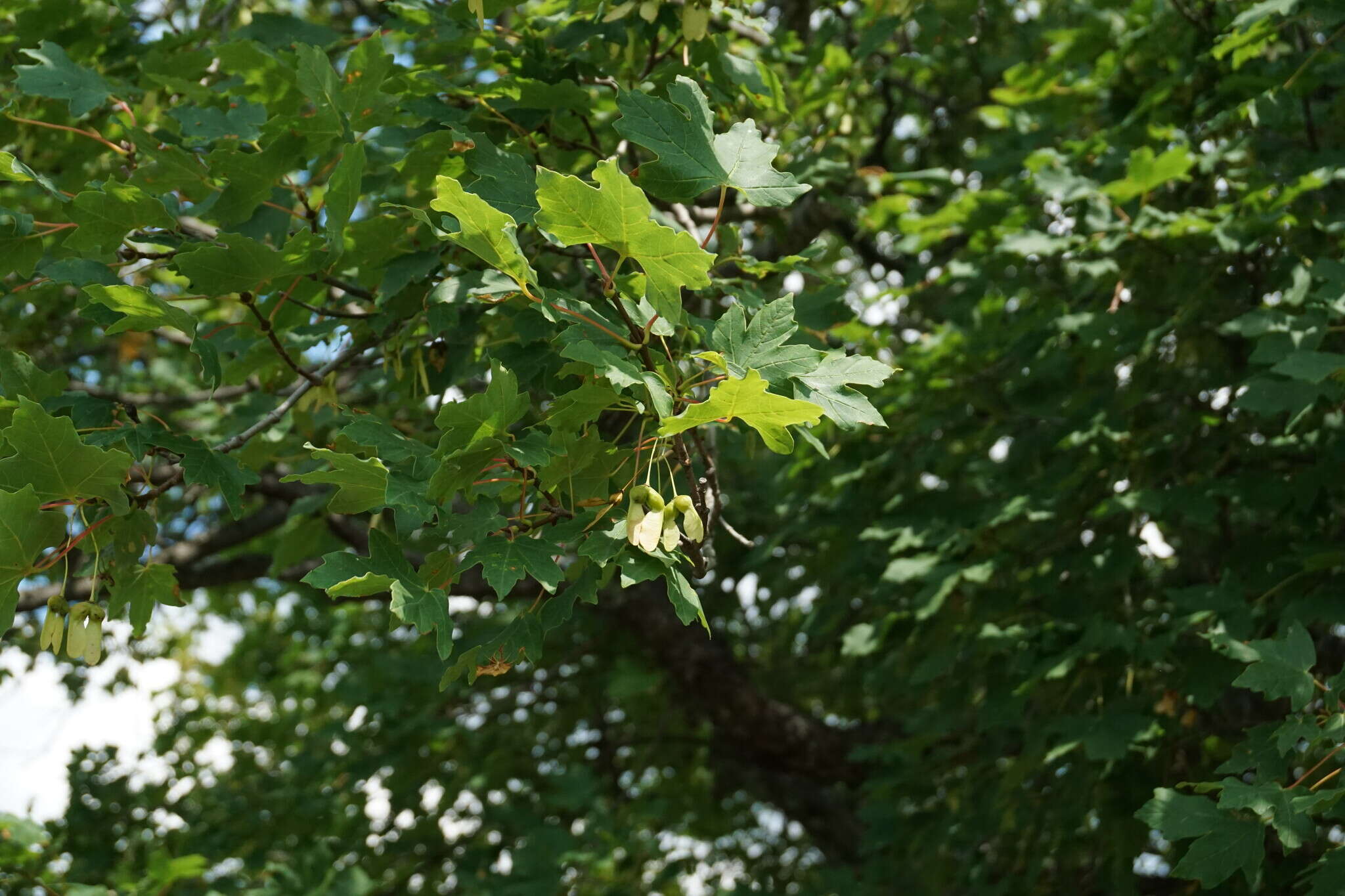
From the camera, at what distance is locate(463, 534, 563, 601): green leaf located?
5.40 feet

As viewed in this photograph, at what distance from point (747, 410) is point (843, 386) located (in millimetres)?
235

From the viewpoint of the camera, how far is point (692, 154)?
1.87 m

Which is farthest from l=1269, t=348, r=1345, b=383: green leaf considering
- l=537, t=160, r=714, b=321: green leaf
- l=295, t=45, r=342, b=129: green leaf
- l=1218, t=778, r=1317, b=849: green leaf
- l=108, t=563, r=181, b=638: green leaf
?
l=108, t=563, r=181, b=638: green leaf

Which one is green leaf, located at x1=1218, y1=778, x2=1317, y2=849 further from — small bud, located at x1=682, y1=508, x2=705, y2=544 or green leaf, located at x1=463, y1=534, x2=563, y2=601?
green leaf, located at x1=463, y1=534, x2=563, y2=601

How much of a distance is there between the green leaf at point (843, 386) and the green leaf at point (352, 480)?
0.63 meters

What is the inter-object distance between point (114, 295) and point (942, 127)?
4842 mm

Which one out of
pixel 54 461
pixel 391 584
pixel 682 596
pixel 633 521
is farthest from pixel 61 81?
pixel 682 596

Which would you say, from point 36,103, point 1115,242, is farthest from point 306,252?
point 1115,242

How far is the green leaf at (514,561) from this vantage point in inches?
64.8

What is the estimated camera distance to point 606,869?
13.8ft

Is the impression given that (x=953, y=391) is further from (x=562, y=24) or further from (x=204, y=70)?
(x=204, y=70)

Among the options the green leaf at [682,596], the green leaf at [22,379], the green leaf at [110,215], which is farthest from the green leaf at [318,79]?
the green leaf at [682,596]

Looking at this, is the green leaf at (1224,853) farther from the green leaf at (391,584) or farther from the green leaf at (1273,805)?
the green leaf at (391,584)

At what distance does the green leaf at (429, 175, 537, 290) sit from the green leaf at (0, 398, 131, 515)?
25.3 inches
